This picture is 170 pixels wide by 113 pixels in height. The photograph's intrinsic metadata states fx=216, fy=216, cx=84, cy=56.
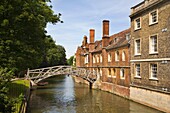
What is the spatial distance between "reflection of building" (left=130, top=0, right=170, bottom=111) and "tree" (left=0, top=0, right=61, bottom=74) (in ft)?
29.6

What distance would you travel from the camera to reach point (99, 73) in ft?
108

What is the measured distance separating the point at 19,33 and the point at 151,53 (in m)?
10.6

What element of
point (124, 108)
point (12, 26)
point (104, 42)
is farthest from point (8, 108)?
point (104, 42)

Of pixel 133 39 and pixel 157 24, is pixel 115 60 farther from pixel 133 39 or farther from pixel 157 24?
pixel 157 24

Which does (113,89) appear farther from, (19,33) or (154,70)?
(19,33)

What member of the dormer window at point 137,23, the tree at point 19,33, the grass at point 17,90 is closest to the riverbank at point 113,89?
the dormer window at point 137,23

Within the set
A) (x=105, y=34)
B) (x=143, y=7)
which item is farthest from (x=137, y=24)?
(x=105, y=34)

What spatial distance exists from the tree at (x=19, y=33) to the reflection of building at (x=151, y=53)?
355 inches

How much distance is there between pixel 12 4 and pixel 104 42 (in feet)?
62.5

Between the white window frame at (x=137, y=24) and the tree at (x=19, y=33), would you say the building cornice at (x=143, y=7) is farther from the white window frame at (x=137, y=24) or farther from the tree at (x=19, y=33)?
the tree at (x=19, y=33)

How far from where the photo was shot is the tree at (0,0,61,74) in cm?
1305

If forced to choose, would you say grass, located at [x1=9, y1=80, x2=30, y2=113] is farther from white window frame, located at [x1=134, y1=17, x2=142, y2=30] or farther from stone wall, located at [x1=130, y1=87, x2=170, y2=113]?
white window frame, located at [x1=134, y1=17, x2=142, y2=30]

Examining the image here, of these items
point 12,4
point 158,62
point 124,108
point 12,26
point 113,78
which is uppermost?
point 12,4

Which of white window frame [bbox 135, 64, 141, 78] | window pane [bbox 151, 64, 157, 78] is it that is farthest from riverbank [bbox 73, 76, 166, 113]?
window pane [bbox 151, 64, 157, 78]
